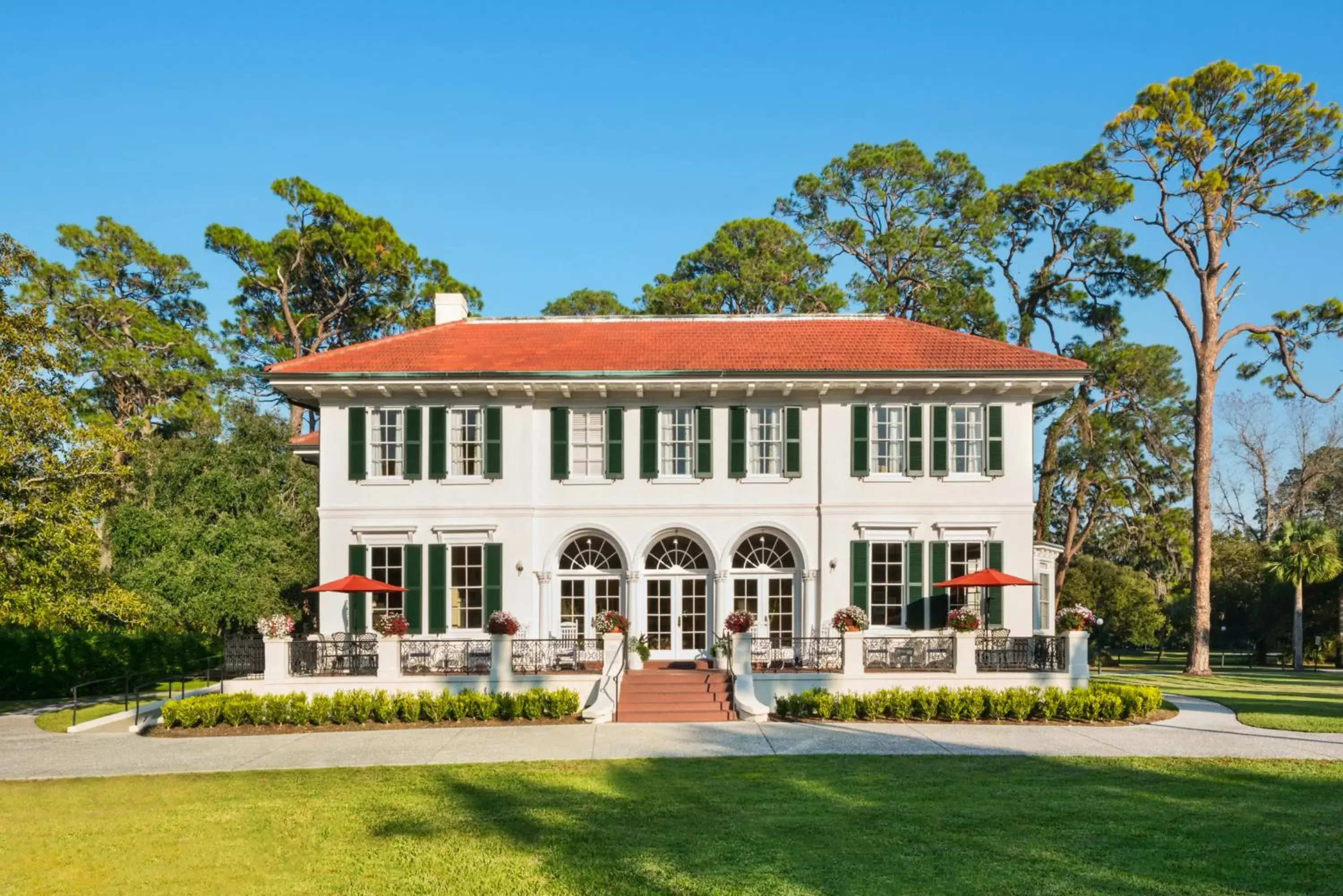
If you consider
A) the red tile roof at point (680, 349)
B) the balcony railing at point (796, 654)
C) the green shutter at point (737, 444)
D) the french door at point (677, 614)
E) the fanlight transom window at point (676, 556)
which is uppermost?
the red tile roof at point (680, 349)

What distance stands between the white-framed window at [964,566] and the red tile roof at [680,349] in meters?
3.92

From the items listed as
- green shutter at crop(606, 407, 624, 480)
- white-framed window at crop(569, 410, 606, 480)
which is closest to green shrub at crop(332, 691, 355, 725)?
white-framed window at crop(569, 410, 606, 480)

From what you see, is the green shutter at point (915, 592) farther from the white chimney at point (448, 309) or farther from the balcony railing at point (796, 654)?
the white chimney at point (448, 309)

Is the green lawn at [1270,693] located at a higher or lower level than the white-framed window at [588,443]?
lower

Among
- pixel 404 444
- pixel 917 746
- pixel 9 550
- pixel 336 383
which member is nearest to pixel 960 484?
pixel 917 746

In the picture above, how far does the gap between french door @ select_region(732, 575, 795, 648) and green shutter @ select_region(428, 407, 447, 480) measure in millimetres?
7009

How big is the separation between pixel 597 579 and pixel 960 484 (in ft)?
27.5

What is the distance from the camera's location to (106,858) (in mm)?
10242

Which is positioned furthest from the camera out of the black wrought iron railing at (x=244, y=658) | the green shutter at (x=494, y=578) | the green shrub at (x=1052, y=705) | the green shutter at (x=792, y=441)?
the green shutter at (x=792, y=441)

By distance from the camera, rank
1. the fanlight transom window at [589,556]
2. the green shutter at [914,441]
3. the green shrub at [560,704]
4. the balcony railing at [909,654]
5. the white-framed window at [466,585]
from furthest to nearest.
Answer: the fanlight transom window at [589,556]
the green shutter at [914,441]
the white-framed window at [466,585]
the balcony railing at [909,654]
the green shrub at [560,704]

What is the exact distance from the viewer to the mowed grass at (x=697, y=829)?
9.27 meters

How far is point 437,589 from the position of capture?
2247cm

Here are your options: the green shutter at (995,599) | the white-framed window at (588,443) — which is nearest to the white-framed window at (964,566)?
the green shutter at (995,599)

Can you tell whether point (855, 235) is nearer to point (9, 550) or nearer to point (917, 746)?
point (917, 746)
